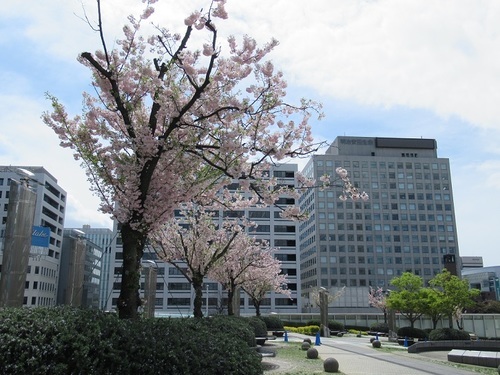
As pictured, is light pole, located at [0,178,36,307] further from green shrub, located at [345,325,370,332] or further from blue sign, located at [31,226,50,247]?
green shrub, located at [345,325,370,332]

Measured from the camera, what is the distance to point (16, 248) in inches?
473

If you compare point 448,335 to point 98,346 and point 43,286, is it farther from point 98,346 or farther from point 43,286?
point 43,286

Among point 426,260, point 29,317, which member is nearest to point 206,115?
point 29,317

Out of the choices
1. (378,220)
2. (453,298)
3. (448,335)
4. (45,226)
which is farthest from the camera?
(378,220)

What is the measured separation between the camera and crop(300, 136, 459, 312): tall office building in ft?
342

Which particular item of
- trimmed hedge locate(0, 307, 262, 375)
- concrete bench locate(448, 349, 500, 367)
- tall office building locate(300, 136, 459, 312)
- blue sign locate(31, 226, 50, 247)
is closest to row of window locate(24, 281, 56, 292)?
blue sign locate(31, 226, 50, 247)

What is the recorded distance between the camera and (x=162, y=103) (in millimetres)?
8562

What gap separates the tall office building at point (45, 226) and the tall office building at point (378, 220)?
55629mm

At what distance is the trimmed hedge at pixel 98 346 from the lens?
4.86 metres

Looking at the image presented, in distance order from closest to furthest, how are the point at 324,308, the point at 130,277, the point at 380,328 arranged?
the point at 130,277
the point at 324,308
the point at 380,328

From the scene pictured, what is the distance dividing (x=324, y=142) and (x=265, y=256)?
19.1 m

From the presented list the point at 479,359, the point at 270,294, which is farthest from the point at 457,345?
the point at 270,294

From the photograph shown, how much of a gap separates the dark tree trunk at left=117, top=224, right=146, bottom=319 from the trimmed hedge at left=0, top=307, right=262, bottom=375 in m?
1.00

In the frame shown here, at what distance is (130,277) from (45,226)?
85392 millimetres
